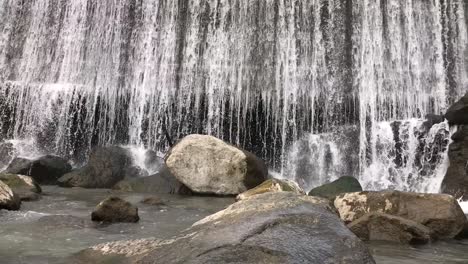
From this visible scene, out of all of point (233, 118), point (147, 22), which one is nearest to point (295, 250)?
point (233, 118)

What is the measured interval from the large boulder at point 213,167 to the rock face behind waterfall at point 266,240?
893cm

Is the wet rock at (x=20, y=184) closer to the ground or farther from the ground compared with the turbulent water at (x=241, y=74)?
closer to the ground

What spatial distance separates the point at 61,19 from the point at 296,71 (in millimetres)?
12454

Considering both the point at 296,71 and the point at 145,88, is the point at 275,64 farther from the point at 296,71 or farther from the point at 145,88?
the point at 145,88

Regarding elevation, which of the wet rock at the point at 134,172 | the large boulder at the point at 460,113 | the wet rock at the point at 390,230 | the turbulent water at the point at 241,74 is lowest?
the wet rock at the point at 390,230

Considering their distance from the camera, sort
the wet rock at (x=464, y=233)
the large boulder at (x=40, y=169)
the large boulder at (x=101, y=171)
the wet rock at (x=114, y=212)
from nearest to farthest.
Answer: the wet rock at (x=464, y=233) → the wet rock at (x=114, y=212) → the large boulder at (x=101, y=171) → the large boulder at (x=40, y=169)

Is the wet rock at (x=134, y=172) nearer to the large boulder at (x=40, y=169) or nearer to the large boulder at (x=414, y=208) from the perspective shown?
the large boulder at (x=40, y=169)

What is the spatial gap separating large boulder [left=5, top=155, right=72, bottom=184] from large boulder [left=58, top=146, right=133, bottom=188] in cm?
131

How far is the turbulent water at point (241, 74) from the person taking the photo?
20.4 meters

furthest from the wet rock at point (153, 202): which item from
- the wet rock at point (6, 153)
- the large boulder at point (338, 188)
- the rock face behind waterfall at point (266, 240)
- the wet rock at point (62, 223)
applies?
the wet rock at point (6, 153)

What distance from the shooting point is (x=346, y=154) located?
62.1 ft

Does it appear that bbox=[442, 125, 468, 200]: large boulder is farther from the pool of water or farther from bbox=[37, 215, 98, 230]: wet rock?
bbox=[37, 215, 98, 230]: wet rock

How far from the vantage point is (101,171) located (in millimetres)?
16625

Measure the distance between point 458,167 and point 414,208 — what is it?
7224 mm
